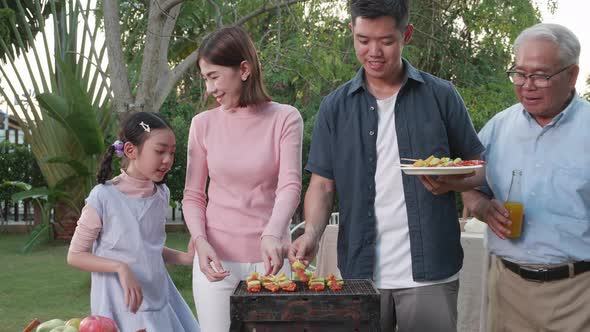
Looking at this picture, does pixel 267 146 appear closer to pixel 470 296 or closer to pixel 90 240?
pixel 90 240

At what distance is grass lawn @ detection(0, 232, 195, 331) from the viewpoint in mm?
8141

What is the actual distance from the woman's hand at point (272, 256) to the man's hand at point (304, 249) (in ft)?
0.15

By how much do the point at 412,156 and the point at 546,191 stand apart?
0.60 m

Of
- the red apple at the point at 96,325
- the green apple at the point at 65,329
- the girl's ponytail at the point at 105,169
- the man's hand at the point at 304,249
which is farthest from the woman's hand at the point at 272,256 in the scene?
the girl's ponytail at the point at 105,169

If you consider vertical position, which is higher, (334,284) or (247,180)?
(247,180)

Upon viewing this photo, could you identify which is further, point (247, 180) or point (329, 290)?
point (247, 180)

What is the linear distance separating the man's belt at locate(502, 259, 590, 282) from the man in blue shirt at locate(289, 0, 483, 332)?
1.32ft

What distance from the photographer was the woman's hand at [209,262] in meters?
2.68

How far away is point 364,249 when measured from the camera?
266cm

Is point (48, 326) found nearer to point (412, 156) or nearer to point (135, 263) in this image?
point (135, 263)

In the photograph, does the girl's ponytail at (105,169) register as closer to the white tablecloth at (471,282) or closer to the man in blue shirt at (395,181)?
the man in blue shirt at (395,181)

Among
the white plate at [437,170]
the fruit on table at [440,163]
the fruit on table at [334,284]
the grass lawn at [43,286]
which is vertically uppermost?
the fruit on table at [440,163]

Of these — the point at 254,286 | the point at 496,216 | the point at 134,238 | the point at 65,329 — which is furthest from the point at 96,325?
the point at 496,216

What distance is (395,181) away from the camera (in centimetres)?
265
